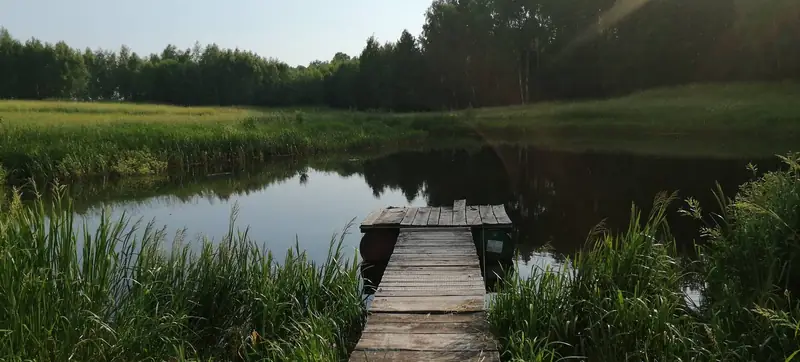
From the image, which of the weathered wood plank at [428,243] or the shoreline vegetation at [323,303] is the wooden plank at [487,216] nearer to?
the weathered wood plank at [428,243]

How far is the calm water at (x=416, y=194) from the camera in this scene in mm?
11039

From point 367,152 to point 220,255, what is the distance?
23896 mm

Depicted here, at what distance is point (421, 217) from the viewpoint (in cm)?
991

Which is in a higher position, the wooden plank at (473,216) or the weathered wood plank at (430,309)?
the wooden plank at (473,216)

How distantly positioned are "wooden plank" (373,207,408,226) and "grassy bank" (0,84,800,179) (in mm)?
11392

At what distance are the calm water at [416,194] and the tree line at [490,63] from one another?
27.9 m

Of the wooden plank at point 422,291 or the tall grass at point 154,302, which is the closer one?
the tall grass at point 154,302

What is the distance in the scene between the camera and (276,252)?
9461 mm

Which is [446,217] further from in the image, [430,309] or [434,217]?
[430,309]

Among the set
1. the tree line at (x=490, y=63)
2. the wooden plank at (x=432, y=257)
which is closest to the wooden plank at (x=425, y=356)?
the wooden plank at (x=432, y=257)

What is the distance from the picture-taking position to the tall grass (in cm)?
421

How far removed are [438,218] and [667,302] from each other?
5.28 metres

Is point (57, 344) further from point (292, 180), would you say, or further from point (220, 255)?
point (292, 180)

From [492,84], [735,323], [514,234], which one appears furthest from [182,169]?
[492,84]
